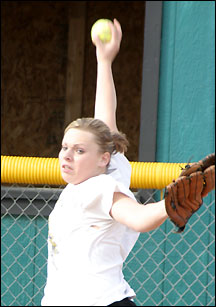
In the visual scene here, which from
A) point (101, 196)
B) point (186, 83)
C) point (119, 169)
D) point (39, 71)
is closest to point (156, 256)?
point (186, 83)

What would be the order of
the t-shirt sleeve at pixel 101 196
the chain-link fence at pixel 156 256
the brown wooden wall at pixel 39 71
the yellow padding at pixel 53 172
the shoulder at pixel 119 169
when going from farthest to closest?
the brown wooden wall at pixel 39 71 < the chain-link fence at pixel 156 256 < the yellow padding at pixel 53 172 < the shoulder at pixel 119 169 < the t-shirt sleeve at pixel 101 196

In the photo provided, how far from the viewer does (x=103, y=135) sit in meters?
2.18

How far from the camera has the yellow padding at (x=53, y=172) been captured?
351 cm

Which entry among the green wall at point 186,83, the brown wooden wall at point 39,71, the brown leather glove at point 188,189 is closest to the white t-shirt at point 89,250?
the brown leather glove at point 188,189

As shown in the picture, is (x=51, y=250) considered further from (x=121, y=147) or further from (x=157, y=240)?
(x=157, y=240)

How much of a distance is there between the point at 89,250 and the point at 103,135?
0.39m

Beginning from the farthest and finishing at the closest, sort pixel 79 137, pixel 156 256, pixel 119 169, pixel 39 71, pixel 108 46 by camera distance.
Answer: pixel 39 71
pixel 156 256
pixel 108 46
pixel 119 169
pixel 79 137

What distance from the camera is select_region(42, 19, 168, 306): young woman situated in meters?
2.05

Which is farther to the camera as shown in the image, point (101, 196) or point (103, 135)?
point (103, 135)

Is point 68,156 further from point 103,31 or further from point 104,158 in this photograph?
point 103,31

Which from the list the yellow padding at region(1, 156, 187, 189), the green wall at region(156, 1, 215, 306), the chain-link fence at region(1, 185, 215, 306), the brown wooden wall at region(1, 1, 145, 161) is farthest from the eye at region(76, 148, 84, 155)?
the brown wooden wall at region(1, 1, 145, 161)

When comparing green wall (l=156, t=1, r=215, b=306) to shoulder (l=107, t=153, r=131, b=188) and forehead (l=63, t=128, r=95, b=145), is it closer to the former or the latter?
shoulder (l=107, t=153, r=131, b=188)

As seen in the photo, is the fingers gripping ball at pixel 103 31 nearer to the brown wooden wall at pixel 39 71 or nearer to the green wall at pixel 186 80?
the green wall at pixel 186 80

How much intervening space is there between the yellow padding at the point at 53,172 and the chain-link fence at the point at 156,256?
1.15ft
